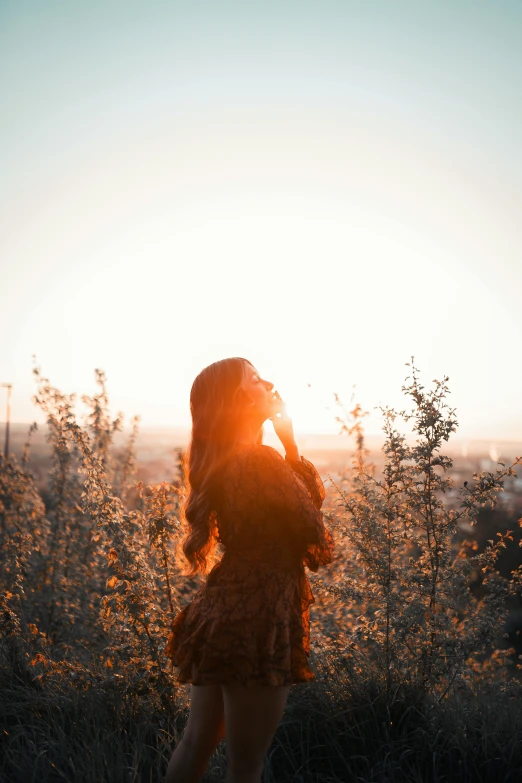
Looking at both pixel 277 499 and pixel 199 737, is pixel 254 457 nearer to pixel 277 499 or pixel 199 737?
pixel 277 499

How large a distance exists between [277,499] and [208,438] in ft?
1.59

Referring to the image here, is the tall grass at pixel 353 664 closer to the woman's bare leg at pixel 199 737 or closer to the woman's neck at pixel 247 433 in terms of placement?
the woman's bare leg at pixel 199 737

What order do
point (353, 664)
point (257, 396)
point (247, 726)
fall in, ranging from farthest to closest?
point (353, 664), point (257, 396), point (247, 726)

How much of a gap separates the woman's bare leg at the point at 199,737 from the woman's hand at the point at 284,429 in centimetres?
98

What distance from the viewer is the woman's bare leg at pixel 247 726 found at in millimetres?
1907

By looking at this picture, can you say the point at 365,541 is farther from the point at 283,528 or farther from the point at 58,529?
the point at 58,529

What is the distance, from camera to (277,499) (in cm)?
199

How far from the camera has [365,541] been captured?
3.36 m

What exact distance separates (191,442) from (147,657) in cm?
Result: 140

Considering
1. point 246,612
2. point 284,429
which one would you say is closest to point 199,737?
point 246,612

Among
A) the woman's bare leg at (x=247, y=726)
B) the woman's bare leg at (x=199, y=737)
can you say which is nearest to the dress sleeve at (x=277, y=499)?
the woman's bare leg at (x=247, y=726)

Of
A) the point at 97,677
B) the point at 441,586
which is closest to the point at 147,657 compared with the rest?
the point at 97,677

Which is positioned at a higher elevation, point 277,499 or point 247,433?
point 247,433

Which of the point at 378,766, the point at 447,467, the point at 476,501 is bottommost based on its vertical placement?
the point at 378,766
